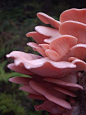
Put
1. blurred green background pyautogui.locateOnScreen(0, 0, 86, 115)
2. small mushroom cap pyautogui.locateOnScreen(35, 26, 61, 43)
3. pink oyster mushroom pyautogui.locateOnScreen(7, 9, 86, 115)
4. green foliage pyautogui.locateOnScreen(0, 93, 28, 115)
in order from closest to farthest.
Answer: pink oyster mushroom pyautogui.locateOnScreen(7, 9, 86, 115) < small mushroom cap pyautogui.locateOnScreen(35, 26, 61, 43) < green foliage pyautogui.locateOnScreen(0, 93, 28, 115) < blurred green background pyautogui.locateOnScreen(0, 0, 86, 115)

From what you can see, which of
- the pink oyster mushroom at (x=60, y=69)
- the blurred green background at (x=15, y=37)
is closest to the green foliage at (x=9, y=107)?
the blurred green background at (x=15, y=37)

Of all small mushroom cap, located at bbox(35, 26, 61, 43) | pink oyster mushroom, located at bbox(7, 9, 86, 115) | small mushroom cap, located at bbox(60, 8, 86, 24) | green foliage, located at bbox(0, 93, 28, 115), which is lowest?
green foliage, located at bbox(0, 93, 28, 115)

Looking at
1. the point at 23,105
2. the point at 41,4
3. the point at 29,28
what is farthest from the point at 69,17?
the point at 41,4

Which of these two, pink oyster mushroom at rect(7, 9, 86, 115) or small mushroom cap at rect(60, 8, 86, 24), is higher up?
small mushroom cap at rect(60, 8, 86, 24)

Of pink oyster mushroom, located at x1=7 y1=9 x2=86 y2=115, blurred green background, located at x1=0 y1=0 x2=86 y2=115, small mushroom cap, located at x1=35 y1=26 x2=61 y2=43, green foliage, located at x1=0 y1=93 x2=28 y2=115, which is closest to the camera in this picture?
pink oyster mushroom, located at x1=7 y1=9 x2=86 y2=115

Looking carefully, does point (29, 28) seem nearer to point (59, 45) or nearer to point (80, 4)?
point (80, 4)

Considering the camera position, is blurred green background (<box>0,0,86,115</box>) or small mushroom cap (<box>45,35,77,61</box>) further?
blurred green background (<box>0,0,86,115</box>)

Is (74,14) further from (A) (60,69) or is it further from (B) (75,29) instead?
(A) (60,69)

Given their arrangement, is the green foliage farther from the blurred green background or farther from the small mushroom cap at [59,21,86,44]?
the small mushroom cap at [59,21,86,44]

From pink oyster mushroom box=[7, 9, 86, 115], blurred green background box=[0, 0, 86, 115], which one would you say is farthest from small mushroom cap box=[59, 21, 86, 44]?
blurred green background box=[0, 0, 86, 115]
